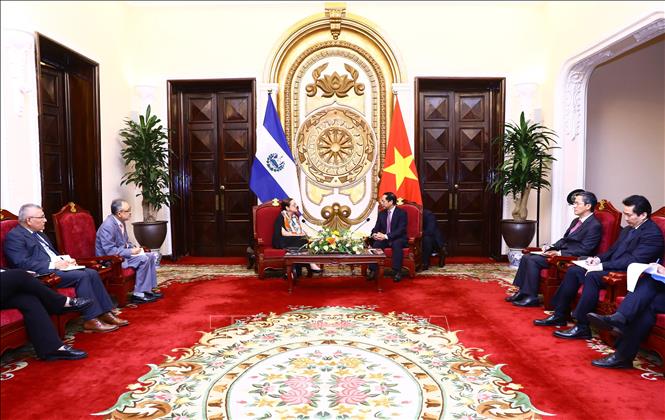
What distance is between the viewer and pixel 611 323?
326cm

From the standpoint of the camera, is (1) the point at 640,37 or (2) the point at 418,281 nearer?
(1) the point at 640,37

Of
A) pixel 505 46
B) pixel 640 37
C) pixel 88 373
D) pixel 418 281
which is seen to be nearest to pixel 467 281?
pixel 418 281

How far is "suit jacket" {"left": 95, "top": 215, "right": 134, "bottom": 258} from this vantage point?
4734 mm

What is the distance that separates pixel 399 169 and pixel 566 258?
3.19 meters

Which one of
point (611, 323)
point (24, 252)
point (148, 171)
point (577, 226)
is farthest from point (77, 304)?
point (577, 226)

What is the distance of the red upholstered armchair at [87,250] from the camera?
456cm

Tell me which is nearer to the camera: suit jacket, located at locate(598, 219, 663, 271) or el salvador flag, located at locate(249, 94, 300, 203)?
suit jacket, located at locate(598, 219, 663, 271)

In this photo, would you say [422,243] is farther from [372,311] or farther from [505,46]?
[505,46]

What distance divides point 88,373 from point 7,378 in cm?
48

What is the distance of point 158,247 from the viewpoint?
717 centimetres

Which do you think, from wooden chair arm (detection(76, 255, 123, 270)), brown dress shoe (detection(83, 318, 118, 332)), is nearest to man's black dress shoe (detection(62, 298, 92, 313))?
brown dress shoe (detection(83, 318, 118, 332))

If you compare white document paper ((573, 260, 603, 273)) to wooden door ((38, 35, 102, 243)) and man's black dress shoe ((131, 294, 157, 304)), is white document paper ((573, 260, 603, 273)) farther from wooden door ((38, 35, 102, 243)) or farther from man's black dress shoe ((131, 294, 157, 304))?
wooden door ((38, 35, 102, 243))

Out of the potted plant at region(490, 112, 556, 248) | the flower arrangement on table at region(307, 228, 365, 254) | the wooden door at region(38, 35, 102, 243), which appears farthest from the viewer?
the potted plant at region(490, 112, 556, 248)

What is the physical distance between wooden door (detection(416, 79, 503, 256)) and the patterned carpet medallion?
4.06 metres
